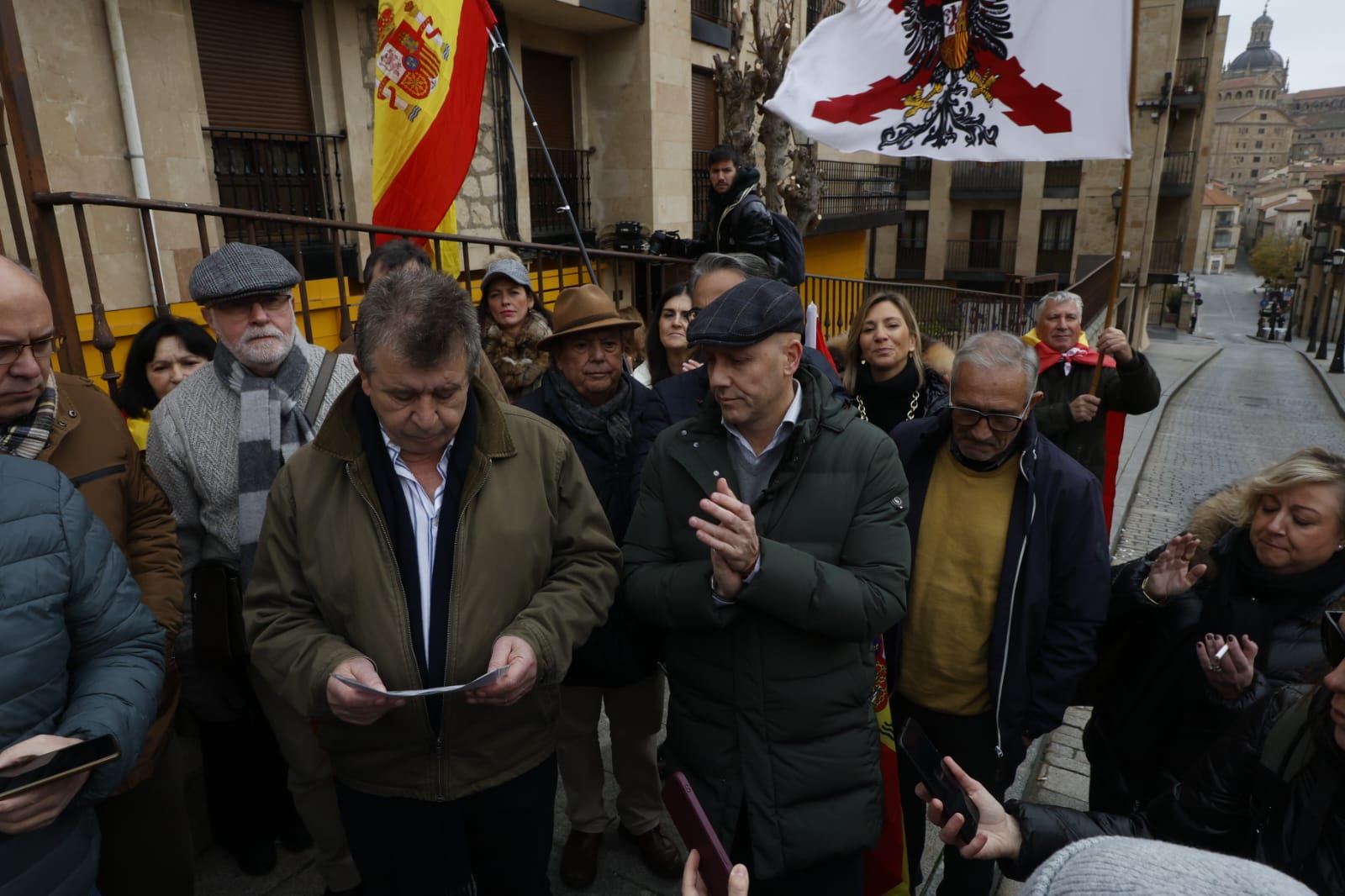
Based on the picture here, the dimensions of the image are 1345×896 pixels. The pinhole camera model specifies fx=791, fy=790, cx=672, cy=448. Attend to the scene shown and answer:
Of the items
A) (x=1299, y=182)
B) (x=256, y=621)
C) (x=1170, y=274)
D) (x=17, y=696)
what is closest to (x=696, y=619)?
(x=256, y=621)

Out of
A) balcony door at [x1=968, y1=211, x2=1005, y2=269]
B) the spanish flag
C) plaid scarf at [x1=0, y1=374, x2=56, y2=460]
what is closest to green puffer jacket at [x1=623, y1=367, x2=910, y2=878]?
plaid scarf at [x1=0, y1=374, x2=56, y2=460]

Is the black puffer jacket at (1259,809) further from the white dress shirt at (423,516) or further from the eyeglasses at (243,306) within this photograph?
the eyeglasses at (243,306)

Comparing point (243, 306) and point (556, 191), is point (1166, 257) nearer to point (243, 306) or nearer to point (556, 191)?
point (556, 191)

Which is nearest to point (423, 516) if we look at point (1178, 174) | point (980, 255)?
point (980, 255)

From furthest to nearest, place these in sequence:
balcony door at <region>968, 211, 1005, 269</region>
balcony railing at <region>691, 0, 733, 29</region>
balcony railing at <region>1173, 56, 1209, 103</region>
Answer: balcony door at <region>968, 211, 1005, 269</region>, balcony railing at <region>1173, 56, 1209, 103</region>, balcony railing at <region>691, 0, 733, 29</region>

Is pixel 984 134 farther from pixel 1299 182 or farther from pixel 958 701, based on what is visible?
pixel 1299 182

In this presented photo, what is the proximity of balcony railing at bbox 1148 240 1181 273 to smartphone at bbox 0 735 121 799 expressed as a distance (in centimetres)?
3974

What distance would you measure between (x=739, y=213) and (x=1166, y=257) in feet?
119

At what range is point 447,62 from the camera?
4.59 m

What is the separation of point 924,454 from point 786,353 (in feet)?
2.64

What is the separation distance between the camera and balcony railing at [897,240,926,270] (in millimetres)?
37312

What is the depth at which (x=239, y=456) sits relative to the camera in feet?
7.92

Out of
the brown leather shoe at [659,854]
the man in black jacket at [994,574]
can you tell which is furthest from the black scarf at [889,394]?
the brown leather shoe at [659,854]

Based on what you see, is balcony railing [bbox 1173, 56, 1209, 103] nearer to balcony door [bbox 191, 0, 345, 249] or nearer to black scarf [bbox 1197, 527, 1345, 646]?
balcony door [bbox 191, 0, 345, 249]
